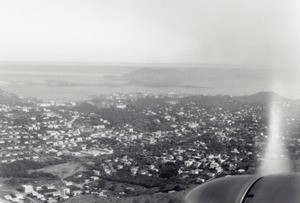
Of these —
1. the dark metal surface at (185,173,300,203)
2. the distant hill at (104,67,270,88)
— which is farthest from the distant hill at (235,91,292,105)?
the dark metal surface at (185,173,300,203)

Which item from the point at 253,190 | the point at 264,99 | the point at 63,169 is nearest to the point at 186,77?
the point at 264,99

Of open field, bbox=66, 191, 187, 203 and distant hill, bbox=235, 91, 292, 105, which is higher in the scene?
distant hill, bbox=235, 91, 292, 105

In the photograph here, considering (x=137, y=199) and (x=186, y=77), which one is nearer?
(x=137, y=199)

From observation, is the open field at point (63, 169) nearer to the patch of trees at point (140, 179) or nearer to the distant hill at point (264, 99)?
the patch of trees at point (140, 179)

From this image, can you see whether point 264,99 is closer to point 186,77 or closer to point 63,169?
point 63,169

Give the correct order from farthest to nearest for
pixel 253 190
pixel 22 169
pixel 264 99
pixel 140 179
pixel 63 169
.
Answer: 1. pixel 264 99
2. pixel 63 169
3. pixel 22 169
4. pixel 140 179
5. pixel 253 190

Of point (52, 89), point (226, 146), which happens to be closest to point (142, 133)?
point (226, 146)

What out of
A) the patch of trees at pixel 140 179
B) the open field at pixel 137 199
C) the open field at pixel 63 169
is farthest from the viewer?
the open field at pixel 63 169

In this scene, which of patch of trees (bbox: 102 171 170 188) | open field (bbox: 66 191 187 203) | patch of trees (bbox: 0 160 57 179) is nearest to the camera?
open field (bbox: 66 191 187 203)

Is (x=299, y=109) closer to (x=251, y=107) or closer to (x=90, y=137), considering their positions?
(x=251, y=107)

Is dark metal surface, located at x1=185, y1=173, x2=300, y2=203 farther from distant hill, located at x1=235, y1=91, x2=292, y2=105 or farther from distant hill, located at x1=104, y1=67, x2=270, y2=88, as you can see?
distant hill, located at x1=104, y1=67, x2=270, y2=88

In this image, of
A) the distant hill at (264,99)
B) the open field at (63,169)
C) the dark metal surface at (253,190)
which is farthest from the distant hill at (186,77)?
the dark metal surface at (253,190)

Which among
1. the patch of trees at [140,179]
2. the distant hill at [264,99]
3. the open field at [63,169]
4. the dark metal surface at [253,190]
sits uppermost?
the dark metal surface at [253,190]
